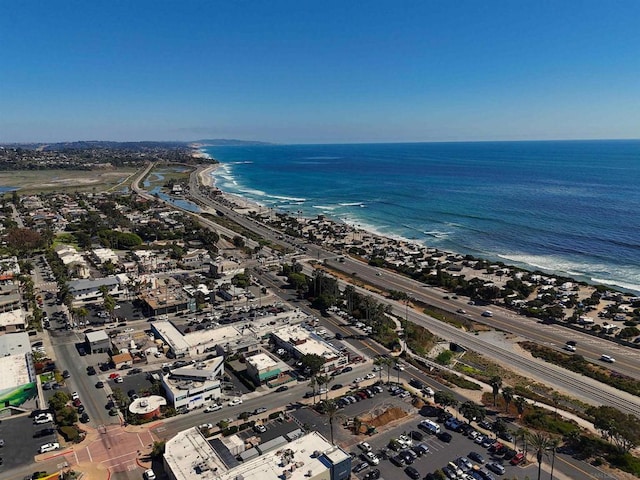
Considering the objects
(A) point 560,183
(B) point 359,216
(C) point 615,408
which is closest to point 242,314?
(C) point 615,408

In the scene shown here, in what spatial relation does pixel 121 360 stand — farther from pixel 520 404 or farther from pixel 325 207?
pixel 325 207

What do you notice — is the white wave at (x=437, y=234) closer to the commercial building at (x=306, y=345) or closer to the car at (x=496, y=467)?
the commercial building at (x=306, y=345)

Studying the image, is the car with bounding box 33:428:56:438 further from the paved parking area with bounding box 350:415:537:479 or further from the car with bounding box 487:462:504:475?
the car with bounding box 487:462:504:475

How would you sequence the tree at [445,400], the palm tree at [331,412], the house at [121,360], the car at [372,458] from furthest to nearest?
the house at [121,360], the tree at [445,400], the palm tree at [331,412], the car at [372,458]

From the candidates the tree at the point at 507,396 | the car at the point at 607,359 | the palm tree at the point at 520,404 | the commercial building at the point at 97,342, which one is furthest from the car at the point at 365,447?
the car at the point at 607,359

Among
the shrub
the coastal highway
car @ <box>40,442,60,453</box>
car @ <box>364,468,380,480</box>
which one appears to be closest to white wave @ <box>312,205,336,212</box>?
the coastal highway

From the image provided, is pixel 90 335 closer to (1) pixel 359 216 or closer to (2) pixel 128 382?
(2) pixel 128 382
